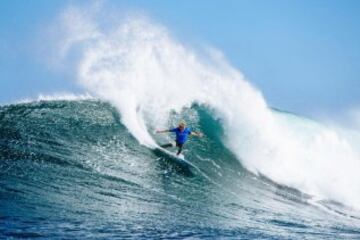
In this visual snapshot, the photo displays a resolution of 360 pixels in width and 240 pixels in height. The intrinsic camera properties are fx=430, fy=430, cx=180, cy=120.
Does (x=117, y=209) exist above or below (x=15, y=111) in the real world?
below

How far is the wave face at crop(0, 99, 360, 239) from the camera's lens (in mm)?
6727

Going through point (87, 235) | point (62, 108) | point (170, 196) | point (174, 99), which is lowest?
point (87, 235)

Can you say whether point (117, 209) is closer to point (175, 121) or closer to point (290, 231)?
point (290, 231)

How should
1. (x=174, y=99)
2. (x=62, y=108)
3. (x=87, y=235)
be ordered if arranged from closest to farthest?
(x=87, y=235) < (x=62, y=108) < (x=174, y=99)

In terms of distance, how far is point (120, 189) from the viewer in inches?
371

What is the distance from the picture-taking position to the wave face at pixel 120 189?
6.73m

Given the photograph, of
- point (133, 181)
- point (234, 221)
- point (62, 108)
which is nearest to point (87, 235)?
point (234, 221)

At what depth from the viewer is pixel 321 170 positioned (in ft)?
68.3

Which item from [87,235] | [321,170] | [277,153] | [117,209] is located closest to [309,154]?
[321,170]

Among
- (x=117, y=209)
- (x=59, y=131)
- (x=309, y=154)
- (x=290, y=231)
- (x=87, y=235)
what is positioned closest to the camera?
(x=87, y=235)

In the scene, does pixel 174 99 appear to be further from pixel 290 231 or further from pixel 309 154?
pixel 290 231

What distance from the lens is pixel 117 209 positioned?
7.73 metres

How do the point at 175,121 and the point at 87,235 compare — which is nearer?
the point at 87,235

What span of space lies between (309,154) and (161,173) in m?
12.4
